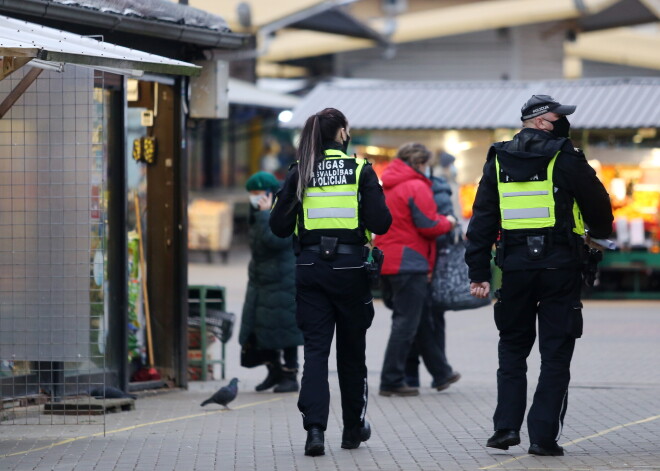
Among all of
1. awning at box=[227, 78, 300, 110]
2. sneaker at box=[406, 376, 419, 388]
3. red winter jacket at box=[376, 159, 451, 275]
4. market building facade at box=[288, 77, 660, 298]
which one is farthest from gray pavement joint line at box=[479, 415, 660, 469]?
awning at box=[227, 78, 300, 110]

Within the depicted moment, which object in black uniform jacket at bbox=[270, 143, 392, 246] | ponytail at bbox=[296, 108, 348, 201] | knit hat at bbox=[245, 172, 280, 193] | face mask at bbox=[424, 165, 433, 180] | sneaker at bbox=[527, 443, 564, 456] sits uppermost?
ponytail at bbox=[296, 108, 348, 201]

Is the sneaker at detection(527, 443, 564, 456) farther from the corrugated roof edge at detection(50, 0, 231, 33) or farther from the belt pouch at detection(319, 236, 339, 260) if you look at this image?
the corrugated roof edge at detection(50, 0, 231, 33)

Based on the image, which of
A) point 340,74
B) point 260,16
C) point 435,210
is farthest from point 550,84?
point 340,74

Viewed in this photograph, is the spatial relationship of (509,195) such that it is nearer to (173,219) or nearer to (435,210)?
(435,210)

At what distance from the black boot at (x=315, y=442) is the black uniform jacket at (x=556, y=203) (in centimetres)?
115

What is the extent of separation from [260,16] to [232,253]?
4706mm

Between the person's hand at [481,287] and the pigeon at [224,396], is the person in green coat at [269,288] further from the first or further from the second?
the person's hand at [481,287]

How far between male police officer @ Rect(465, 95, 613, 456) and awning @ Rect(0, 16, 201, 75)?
Answer: 181 centimetres

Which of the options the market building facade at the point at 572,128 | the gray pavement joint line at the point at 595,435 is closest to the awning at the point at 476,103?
the market building facade at the point at 572,128

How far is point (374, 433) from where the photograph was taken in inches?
332

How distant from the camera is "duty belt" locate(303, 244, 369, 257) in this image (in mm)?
7520

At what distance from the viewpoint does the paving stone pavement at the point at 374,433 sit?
7289mm

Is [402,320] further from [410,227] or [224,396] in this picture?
[224,396]

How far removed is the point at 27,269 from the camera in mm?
8773
